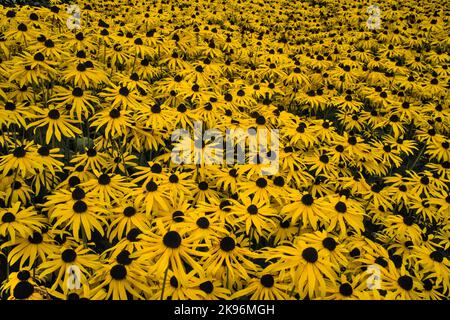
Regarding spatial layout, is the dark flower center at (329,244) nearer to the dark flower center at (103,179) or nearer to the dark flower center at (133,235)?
the dark flower center at (133,235)

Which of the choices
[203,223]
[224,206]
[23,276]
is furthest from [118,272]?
[224,206]

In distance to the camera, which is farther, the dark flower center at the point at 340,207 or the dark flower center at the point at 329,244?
the dark flower center at the point at 340,207

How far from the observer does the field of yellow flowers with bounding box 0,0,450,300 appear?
2.59 m

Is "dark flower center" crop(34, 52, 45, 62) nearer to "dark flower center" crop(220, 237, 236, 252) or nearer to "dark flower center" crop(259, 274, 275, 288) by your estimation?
"dark flower center" crop(220, 237, 236, 252)

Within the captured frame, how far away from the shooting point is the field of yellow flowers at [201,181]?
8.49ft

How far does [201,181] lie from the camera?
12.4 feet

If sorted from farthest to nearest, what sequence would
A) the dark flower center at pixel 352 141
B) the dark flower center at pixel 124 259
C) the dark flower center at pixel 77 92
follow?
the dark flower center at pixel 352 141, the dark flower center at pixel 77 92, the dark flower center at pixel 124 259

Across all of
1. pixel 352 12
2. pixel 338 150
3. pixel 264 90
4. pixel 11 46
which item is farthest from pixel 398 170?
pixel 352 12

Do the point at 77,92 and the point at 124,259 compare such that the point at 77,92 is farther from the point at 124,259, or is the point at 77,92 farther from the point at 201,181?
the point at 124,259

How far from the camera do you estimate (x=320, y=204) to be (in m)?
3.30

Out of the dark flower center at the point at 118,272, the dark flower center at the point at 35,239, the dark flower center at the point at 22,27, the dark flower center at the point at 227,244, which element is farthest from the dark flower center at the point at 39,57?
the dark flower center at the point at 227,244

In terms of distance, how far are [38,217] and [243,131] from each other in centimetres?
229

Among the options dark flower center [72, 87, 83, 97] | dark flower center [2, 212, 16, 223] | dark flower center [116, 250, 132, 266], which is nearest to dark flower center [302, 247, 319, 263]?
dark flower center [116, 250, 132, 266]

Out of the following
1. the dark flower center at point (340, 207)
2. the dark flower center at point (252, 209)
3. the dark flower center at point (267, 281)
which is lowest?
the dark flower center at point (267, 281)
